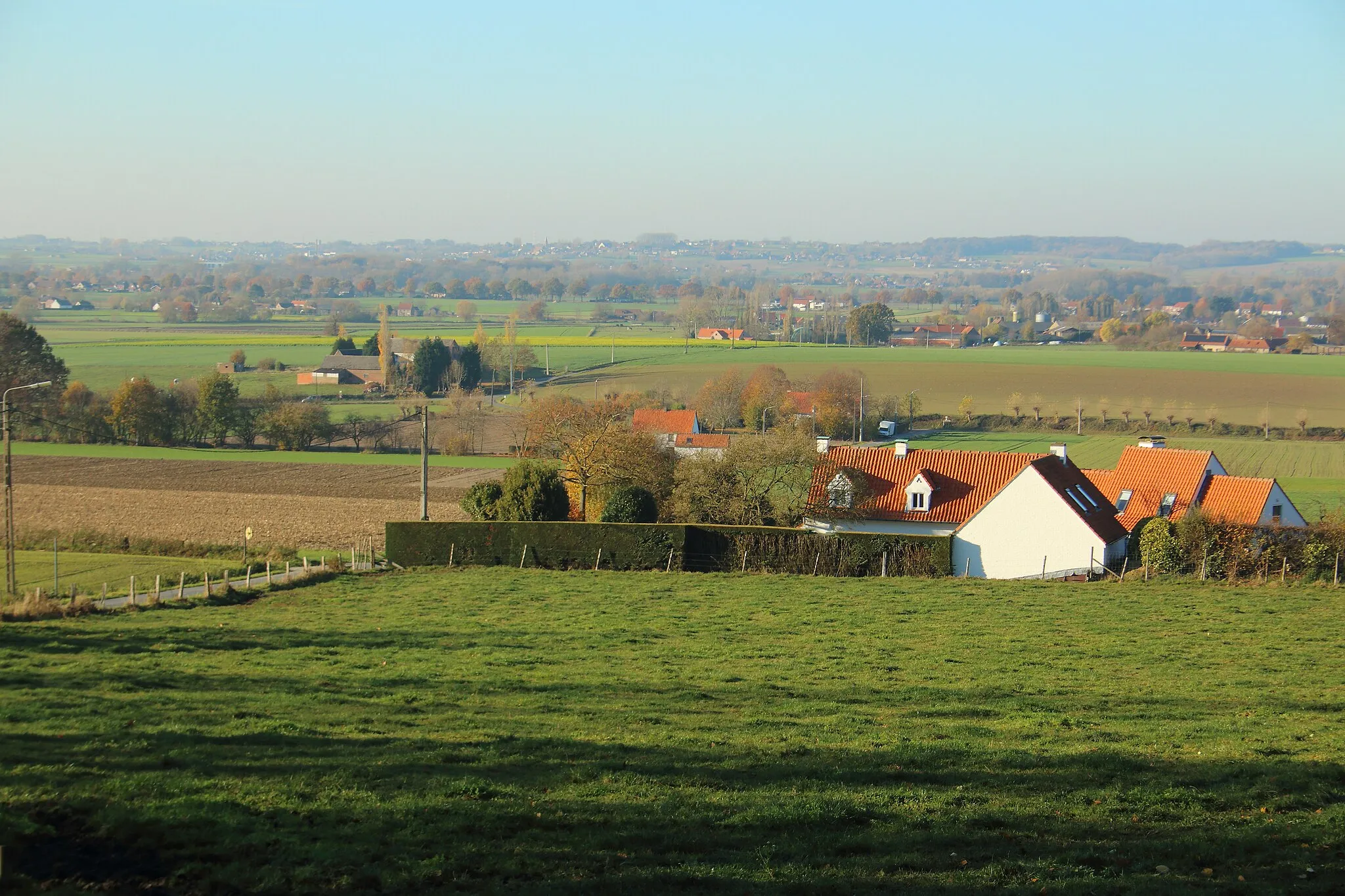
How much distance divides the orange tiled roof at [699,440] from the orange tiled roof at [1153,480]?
25.4 m

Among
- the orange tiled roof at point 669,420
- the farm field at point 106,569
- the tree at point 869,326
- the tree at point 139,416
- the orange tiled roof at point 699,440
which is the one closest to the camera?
the farm field at point 106,569

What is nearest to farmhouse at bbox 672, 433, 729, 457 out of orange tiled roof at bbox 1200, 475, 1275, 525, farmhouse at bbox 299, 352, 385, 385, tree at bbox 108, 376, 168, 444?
orange tiled roof at bbox 1200, 475, 1275, 525

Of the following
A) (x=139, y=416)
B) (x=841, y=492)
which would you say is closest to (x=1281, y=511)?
(x=841, y=492)

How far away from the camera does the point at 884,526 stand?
36.2m

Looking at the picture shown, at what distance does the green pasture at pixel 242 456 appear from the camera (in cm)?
6606

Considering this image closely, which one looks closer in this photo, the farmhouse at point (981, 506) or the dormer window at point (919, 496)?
the farmhouse at point (981, 506)

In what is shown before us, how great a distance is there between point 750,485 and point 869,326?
124 meters

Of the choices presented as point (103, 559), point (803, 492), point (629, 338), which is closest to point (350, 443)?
point (103, 559)

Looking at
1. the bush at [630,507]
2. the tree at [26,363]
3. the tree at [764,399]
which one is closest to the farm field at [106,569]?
the bush at [630,507]

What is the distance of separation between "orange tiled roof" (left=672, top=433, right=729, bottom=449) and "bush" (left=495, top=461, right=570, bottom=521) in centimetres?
2304

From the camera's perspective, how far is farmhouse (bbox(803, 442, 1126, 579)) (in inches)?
1291

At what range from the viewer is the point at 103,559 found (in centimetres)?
3594

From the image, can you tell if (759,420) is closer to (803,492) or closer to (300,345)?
(803,492)

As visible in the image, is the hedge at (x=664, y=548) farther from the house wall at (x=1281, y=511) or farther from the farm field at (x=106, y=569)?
the house wall at (x=1281, y=511)
